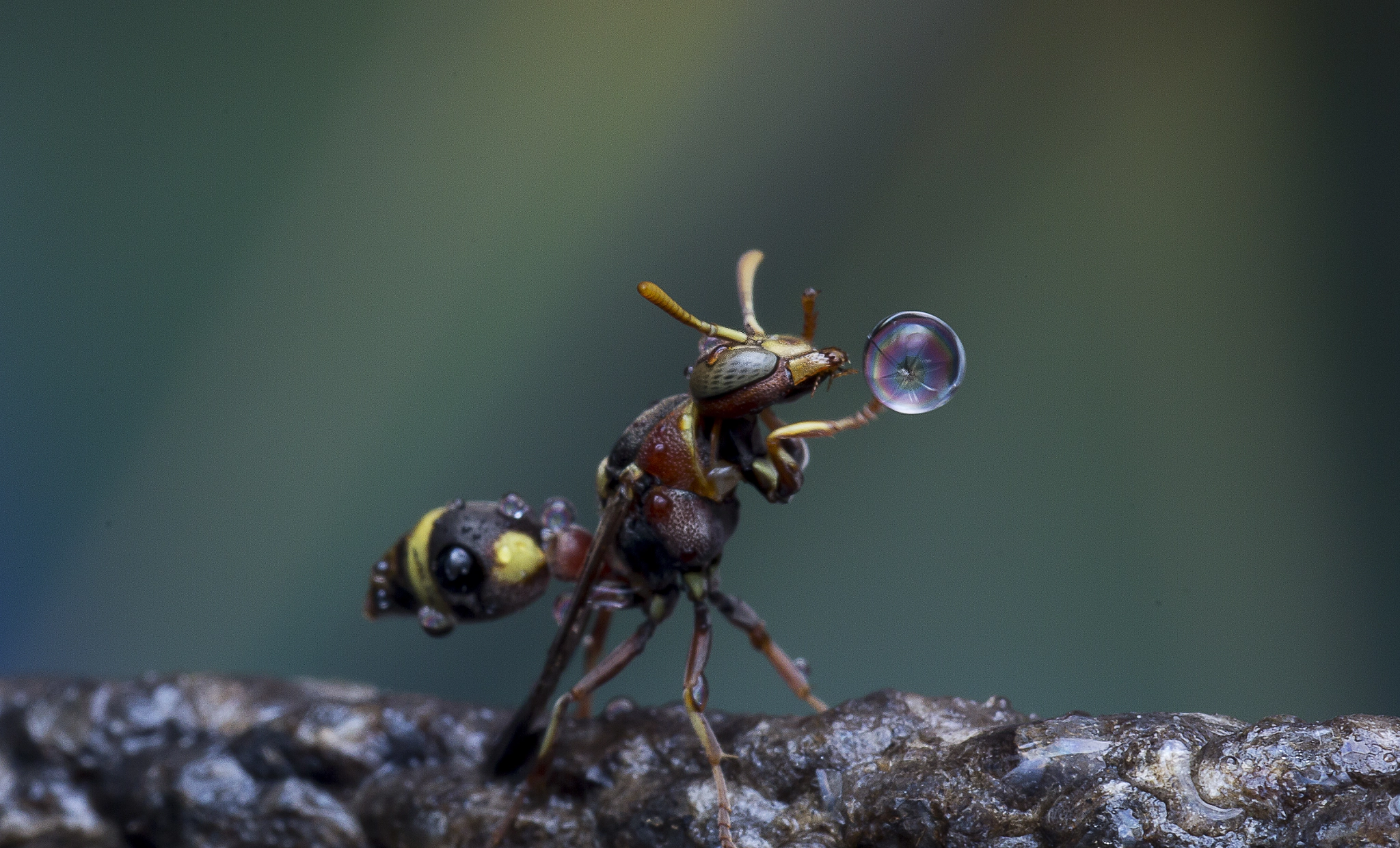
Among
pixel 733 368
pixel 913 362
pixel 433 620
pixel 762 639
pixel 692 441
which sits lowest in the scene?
pixel 433 620

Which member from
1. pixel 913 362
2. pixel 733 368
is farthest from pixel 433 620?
pixel 913 362

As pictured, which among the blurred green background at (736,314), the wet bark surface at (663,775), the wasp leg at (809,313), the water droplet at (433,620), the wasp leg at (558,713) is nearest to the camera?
the wet bark surface at (663,775)

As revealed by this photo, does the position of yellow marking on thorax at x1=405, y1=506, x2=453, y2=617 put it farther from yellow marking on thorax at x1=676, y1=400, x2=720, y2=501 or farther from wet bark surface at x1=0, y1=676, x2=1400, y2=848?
yellow marking on thorax at x1=676, y1=400, x2=720, y2=501

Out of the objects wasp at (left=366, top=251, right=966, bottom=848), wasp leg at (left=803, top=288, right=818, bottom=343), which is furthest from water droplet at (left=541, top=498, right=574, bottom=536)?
wasp leg at (left=803, top=288, right=818, bottom=343)

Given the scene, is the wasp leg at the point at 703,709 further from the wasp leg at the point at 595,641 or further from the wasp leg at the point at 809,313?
the wasp leg at the point at 809,313

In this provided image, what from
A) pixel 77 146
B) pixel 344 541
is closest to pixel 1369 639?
pixel 344 541

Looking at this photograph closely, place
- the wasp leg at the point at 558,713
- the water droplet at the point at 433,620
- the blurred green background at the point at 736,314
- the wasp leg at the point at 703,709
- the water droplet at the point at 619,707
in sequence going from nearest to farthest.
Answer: the wasp leg at the point at 703,709
the wasp leg at the point at 558,713
the water droplet at the point at 619,707
the water droplet at the point at 433,620
the blurred green background at the point at 736,314

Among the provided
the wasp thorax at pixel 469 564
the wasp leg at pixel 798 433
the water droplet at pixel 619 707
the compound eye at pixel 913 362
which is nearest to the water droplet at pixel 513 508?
the wasp thorax at pixel 469 564

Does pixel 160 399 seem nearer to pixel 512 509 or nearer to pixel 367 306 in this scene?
pixel 367 306

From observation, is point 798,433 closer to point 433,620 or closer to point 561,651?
point 561,651
